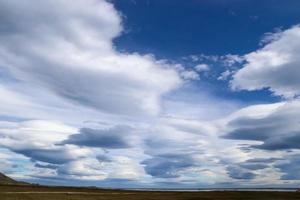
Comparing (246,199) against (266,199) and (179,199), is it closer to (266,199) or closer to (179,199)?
(266,199)

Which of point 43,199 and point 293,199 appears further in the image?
point 293,199

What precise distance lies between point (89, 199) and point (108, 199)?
5.18 metres

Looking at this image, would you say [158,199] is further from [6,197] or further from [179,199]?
[6,197]

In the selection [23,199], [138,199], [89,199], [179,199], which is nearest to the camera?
[23,199]

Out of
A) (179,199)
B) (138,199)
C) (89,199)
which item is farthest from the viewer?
(179,199)

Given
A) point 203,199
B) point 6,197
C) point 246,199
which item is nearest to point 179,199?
point 203,199

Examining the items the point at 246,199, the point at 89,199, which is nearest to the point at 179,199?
the point at 246,199

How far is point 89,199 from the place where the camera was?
284ft

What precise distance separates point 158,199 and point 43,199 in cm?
2528

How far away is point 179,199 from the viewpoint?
325ft

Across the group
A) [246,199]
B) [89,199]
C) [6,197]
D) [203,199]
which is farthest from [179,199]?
[6,197]

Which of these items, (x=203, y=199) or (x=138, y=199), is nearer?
(x=138, y=199)

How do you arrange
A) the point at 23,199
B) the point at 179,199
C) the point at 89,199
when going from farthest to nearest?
the point at 179,199 < the point at 89,199 < the point at 23,199

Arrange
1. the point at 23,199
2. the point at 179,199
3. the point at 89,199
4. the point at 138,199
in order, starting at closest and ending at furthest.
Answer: the point at 23,199, the point at 89,199, the point at 138,199, the point at 179,199
